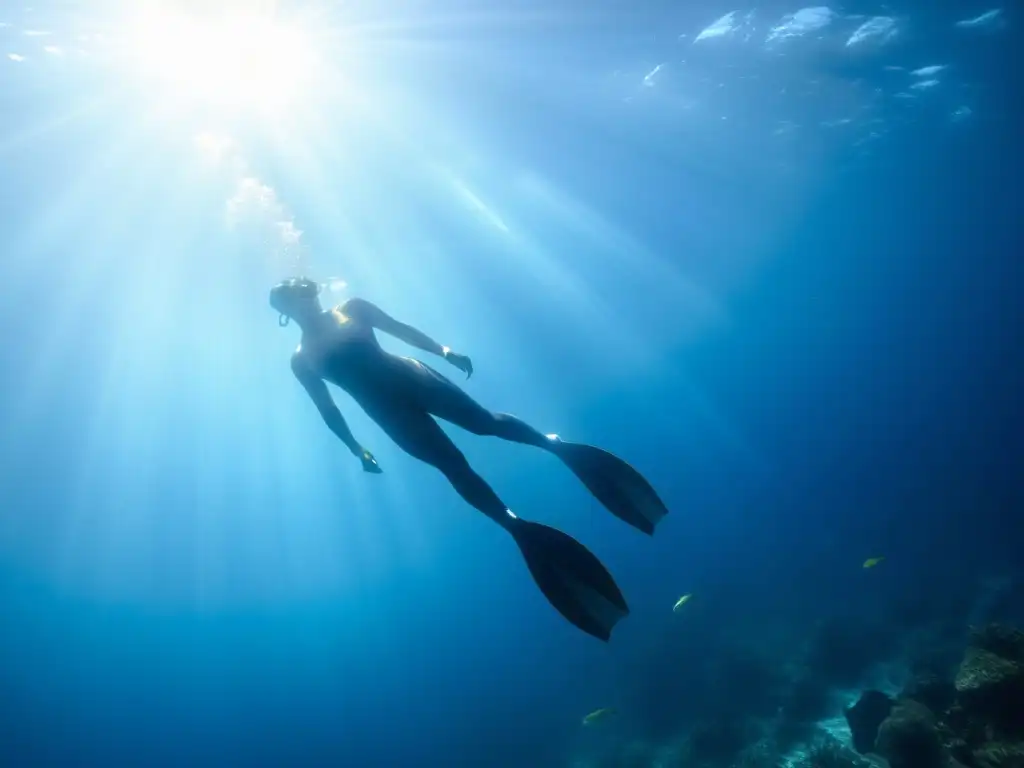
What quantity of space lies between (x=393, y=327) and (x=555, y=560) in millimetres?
2561

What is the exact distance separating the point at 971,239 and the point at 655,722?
226ft

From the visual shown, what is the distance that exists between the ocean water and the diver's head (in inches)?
454

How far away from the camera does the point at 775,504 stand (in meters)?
56.1

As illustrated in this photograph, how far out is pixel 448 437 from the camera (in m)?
3.67

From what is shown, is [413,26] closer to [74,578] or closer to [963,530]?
[963,530]

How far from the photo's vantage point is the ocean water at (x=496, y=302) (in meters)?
15.5

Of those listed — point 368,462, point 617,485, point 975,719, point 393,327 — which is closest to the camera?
point 617,485

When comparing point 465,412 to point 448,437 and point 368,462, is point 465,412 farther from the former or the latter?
point 368,462

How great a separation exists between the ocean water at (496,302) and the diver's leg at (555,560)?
44.2 feet

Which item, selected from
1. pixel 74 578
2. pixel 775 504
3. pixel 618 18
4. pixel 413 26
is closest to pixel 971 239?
pixel 775 504

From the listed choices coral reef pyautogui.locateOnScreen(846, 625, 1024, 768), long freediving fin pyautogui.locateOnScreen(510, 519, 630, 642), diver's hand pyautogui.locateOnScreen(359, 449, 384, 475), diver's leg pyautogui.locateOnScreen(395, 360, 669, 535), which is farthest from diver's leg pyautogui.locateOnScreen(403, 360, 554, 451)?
coral reef pyautogui.locateOnScreen(846, 625, 1024, 768)

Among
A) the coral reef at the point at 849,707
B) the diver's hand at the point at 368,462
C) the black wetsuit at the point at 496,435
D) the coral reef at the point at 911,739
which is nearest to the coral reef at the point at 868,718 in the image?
the coral reef at the point at 849,707

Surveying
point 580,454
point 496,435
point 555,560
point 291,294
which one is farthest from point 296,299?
point 555,560

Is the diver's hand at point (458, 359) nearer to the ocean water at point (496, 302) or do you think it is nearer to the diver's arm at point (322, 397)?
the diver's arm at point (322, 397)
